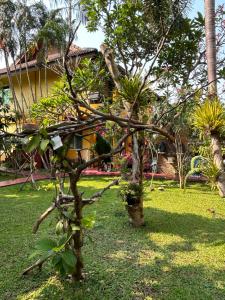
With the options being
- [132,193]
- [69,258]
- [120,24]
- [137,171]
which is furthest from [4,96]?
[69,258]

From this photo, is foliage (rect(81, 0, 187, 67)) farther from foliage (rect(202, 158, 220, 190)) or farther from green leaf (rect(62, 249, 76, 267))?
green leaf (rect(62, 249, 76, 267))

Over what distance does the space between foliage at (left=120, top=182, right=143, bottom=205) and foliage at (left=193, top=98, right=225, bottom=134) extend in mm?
3326

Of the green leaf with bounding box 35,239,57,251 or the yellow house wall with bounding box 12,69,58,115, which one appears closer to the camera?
the green leaf with bounding box 35,239,57,251

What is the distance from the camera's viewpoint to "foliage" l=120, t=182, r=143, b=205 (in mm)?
4949

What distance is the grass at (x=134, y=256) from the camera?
304 cm

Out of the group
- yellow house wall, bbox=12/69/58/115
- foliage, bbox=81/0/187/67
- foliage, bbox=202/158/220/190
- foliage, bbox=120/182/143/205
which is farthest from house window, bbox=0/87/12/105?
foliage, bbox=202/158/220/190

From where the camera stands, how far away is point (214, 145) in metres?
7.86

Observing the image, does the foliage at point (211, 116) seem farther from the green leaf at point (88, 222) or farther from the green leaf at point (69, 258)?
the green leaf at point (69, 258)

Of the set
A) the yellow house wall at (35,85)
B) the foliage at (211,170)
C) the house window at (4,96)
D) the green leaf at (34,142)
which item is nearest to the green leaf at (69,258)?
the green leaf at (34,142)

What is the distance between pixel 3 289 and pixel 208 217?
4.10 meters

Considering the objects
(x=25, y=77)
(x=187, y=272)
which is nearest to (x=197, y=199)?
(x=187, y=272)

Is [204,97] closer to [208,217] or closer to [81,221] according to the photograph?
[208,217]

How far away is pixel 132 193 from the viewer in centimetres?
493

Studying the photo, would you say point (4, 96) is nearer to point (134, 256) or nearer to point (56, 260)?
point (134, 256)
